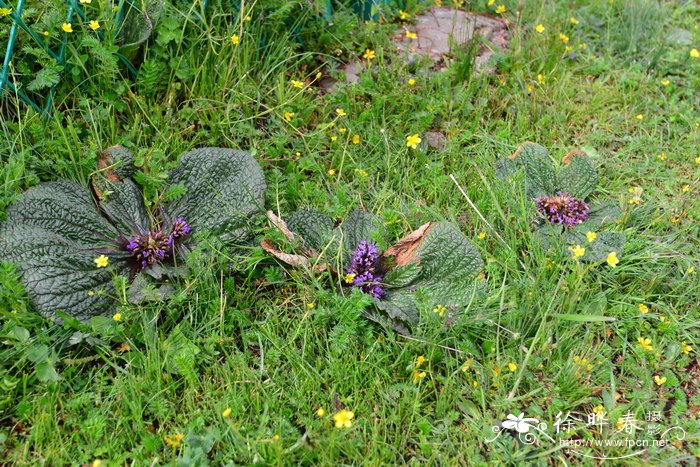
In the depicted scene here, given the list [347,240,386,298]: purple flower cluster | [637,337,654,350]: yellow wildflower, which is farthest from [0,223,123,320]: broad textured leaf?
[637,337,654,350]: yellow wildflower

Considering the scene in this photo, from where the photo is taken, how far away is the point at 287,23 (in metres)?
3.20

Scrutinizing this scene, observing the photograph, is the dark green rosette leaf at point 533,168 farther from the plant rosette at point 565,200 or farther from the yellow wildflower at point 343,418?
the yellow wildflower at point 343,418

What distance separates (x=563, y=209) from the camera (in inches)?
103

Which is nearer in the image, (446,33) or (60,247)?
(60,247)

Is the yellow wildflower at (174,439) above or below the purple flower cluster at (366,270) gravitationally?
below

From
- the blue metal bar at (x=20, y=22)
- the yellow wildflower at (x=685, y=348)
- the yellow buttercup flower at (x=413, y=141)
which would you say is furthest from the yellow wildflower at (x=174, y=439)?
the yellow wildflower at (x=685, y=348)

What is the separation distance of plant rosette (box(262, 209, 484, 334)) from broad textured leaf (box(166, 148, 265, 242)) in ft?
0.39

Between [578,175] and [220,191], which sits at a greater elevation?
[578,175]

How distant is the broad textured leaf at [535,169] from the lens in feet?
8.79

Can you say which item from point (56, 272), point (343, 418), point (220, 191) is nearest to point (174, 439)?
point (343, 418)

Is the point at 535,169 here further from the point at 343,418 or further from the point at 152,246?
the point at 152,246

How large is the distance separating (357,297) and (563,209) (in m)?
1.04

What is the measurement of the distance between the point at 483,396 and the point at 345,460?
19.5 inches

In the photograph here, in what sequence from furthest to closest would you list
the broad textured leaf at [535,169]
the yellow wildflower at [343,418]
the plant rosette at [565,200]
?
the broad textured leaf at [535,169], the plant rosette at [565,200], the yellow wildflower at [343,418]
